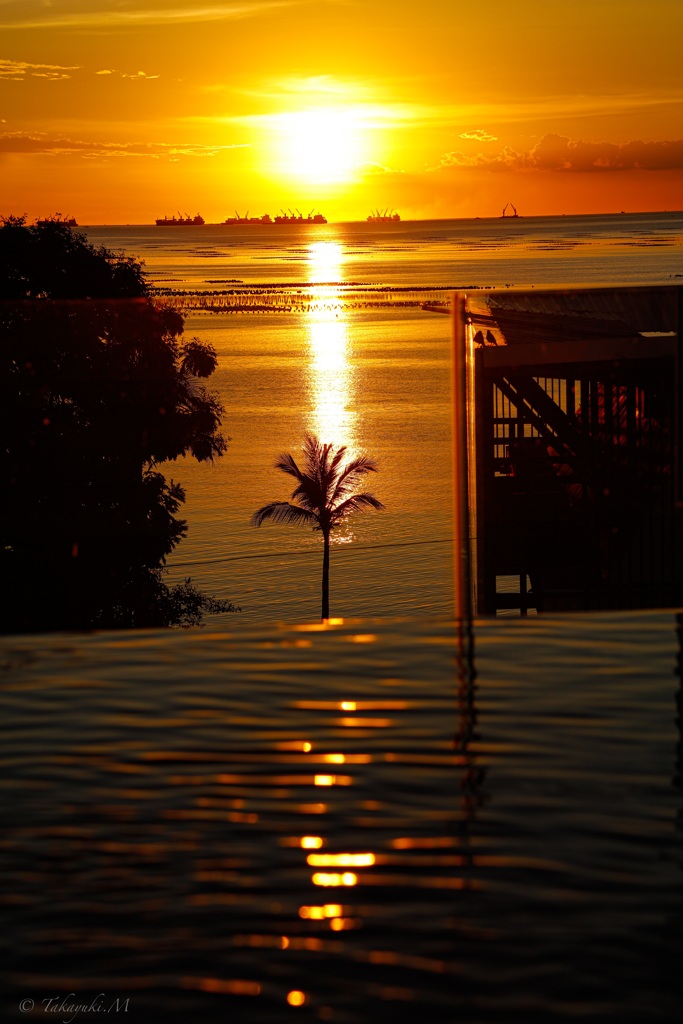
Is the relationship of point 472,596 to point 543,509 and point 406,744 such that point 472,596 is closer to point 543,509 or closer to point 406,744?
point 543,509

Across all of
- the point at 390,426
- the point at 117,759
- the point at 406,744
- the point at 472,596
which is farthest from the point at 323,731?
the point at 390,426

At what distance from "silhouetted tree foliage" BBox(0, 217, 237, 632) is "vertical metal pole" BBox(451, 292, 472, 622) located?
6257mm

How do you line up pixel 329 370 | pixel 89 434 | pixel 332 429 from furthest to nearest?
pixel 329 370
pixel 332 429
pixel 89 434

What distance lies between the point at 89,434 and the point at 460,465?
11.1m

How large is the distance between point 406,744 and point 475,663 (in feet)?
2.22

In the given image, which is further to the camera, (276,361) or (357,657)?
(276,361)

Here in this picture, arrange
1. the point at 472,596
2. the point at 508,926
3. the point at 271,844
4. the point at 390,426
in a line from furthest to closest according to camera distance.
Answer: the point at 390,426, the point at 472,596, the point at 271,844, the point at 508,926

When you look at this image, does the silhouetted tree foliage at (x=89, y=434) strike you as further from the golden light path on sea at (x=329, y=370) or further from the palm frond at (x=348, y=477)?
the golden light path on sea at (x=329, y=370)

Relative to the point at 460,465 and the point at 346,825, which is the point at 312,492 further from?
the point at 346,825

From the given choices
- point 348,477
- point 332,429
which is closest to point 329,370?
point 332,429

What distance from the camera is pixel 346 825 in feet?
9.24

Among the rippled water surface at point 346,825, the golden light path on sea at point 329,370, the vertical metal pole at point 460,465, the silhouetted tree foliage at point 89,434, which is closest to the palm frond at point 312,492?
the golden light path on sea at point 329,370

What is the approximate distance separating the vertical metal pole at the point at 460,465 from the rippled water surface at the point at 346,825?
1.47 m

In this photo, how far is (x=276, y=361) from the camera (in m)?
66.5
